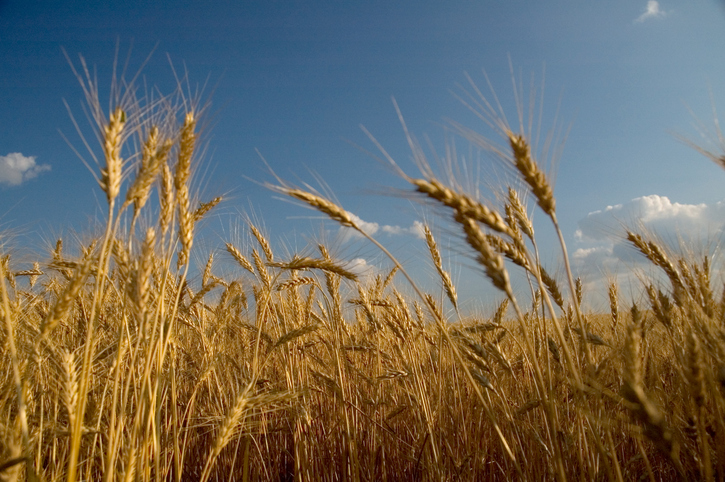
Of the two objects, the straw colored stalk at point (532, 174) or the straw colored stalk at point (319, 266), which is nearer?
the straw colored stalk at point (532, 174)

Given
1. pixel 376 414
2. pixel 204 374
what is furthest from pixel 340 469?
pixel 204 374

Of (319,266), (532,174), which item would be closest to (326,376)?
(319,266)

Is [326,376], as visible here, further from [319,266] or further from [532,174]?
[532,174]

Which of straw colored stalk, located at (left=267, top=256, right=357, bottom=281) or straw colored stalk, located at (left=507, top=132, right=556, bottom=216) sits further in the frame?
straw colored stalk, located at (left=267, top=256, right=357, bottom=281)

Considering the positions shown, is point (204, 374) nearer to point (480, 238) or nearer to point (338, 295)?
point (338, 295)

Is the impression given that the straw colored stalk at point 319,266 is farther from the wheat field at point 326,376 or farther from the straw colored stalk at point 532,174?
the straw colored stalk at point 532,174

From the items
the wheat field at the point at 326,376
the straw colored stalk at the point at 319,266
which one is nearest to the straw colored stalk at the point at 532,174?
the wheat field at the point at 326,376

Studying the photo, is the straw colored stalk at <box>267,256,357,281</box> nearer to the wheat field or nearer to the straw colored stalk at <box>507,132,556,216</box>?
the wheat field

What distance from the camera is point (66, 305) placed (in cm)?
139

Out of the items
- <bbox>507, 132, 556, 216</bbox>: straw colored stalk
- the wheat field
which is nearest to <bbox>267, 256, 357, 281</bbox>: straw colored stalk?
the wheat field

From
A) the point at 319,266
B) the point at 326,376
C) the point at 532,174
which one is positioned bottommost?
the point at 326,376

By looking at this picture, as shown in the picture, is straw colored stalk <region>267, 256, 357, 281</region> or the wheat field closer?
the wheat field

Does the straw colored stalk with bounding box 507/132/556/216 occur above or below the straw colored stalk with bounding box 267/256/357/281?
above

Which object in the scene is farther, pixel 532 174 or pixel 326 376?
pixel 326 376
